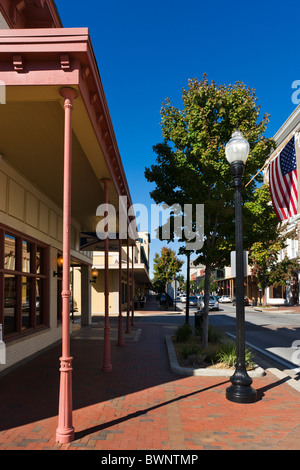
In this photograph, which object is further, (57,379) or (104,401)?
(57,379)

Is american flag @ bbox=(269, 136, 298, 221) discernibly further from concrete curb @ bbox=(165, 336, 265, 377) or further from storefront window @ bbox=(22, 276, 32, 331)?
storefront window @ bbox=(22, 276, 32, 331)

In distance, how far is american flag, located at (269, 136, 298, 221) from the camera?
9.48 meters

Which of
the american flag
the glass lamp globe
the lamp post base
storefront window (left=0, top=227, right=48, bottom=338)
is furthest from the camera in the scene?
the american flag

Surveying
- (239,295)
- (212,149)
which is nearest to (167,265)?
(212,149)

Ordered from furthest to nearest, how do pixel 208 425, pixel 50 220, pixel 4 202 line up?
pixel 50 220 → pixel 4 202 → pixel 208 425

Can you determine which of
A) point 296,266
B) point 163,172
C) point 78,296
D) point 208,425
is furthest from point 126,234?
point 296,266

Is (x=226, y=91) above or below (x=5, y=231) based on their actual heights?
above

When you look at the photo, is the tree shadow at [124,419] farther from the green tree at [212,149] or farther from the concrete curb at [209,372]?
the green tree at [212,149]

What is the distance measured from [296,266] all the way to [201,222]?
2956 cm

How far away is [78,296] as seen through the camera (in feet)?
101

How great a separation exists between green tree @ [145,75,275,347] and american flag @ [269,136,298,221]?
5.07ft

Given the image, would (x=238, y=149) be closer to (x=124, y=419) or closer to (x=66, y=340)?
(x=66, y=340)

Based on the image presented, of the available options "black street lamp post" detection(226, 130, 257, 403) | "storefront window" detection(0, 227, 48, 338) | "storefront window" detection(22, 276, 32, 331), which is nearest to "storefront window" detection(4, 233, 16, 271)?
"storefront window" detection(0, 227, 48, 338)

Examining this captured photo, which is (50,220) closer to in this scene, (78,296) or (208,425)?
(208,425)
